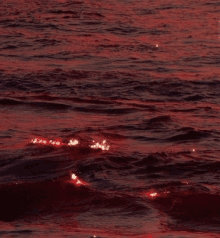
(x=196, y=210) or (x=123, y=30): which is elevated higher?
(x=123, y=30)

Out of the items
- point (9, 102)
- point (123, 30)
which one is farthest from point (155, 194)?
point (123, 30)

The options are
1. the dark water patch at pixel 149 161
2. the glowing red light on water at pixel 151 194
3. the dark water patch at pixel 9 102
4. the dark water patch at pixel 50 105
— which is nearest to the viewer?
the glowing red light on water at pixel 151 194

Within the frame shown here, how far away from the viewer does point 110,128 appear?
570cm

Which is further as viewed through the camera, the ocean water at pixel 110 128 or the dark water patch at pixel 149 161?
the dark water patch at pixel 149 161

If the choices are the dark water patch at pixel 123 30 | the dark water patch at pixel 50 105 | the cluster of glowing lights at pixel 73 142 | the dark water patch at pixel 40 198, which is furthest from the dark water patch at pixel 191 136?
the dark water patch at pixel 123 30

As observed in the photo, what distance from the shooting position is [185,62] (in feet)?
27.2

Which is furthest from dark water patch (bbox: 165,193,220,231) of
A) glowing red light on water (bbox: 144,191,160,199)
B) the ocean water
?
glowing red light on water (bbox: 144,191,160,199)

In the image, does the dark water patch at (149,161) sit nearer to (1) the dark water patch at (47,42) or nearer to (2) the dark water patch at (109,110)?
(2) the dark water patch at (109,110)

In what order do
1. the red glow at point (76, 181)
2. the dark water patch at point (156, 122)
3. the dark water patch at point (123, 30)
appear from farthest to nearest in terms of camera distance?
the dark water patch at point (123, 30), the dark water patch at point (156, 122), the red glow at point (76, 181)

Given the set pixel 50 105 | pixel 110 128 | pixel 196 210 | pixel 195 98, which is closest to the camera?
pixel 196 210

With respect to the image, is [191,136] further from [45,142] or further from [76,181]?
[76,181]

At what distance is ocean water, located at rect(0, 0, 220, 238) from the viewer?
3895 mm

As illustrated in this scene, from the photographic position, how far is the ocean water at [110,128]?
3895mm

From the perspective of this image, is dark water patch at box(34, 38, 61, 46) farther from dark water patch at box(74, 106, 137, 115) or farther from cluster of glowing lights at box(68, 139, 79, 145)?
cluster of glowing lights at box(68, 139, 79, 145)
